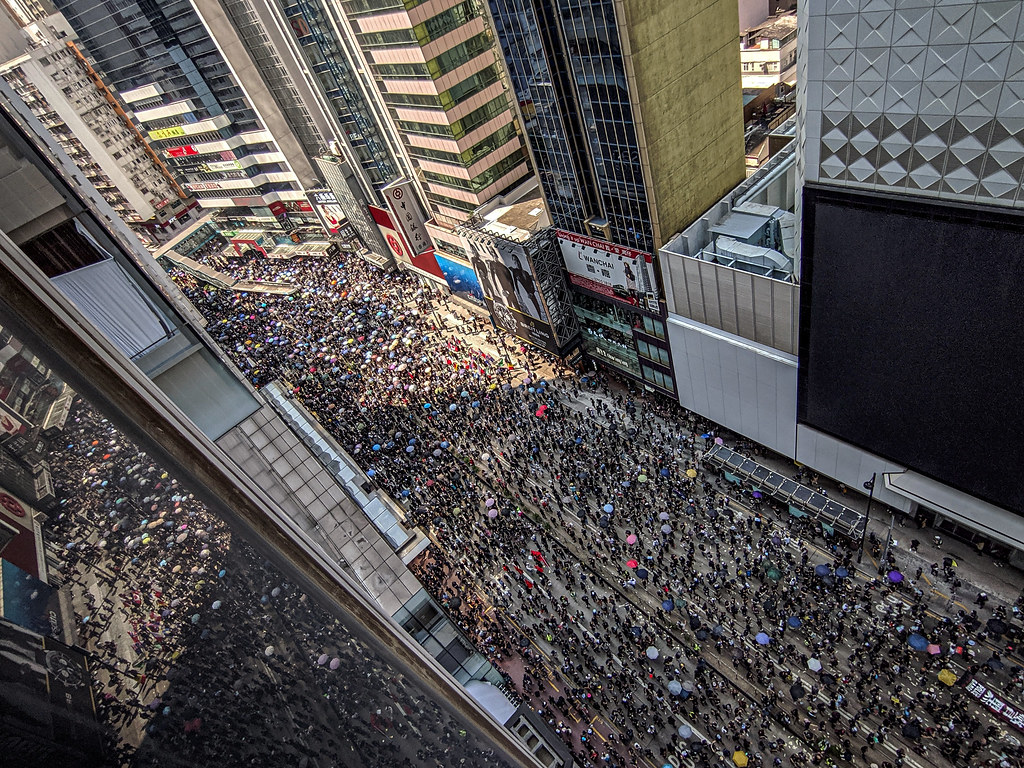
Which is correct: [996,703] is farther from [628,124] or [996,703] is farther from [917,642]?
[628,124]

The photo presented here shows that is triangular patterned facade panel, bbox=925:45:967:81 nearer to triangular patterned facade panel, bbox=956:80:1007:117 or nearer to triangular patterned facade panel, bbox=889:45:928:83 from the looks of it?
triangular patterned facade panel, bbox=889:45:928:83

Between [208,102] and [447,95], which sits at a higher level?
[208,102]

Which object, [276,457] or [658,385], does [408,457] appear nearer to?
[658,385]

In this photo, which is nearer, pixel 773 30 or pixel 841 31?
pixel 841 31

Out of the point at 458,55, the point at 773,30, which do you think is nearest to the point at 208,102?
the point at 458,55

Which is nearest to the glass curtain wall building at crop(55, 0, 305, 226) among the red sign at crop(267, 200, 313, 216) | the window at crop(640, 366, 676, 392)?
the red sign at crop(267, 200, 313, 216)

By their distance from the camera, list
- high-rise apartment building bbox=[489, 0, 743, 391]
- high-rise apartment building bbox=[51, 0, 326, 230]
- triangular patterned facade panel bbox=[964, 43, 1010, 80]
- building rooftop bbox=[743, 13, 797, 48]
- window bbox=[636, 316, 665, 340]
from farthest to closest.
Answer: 1. high-rise apartment building bbox=[51, 0, 326, 230]
2. building rooftop bbox=[743, 13, 797, 48]
3. window bbox=[636, 316, 665, 340]
4. high-rise apartment building bbox=[489, 0, 743, 391]
5. triangular patterned facade panel bbox=[964, 43, 1010, 80]
